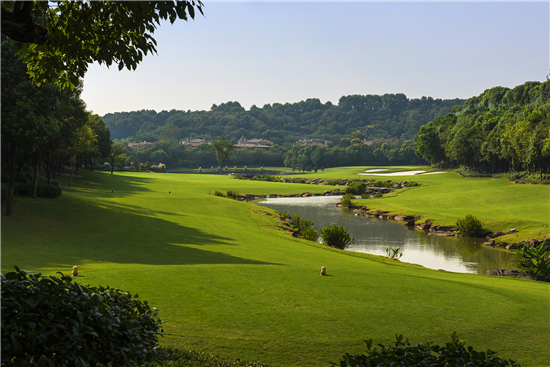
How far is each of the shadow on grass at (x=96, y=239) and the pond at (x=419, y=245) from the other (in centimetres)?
1188

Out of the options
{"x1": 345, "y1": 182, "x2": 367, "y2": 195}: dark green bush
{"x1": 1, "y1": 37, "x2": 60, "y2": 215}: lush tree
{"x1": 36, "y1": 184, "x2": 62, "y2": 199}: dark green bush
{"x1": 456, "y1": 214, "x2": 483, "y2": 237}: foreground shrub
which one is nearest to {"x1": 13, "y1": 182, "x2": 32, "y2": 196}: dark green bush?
{"x1": 36, "y1": 184, "x2": 62, "y2": 199}: dark green bush

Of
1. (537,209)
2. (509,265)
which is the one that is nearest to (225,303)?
(509,265)

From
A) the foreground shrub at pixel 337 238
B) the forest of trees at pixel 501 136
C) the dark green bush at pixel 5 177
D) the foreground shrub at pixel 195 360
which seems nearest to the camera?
the foreground shrub at pixel 195 360

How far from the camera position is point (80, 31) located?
6.00m

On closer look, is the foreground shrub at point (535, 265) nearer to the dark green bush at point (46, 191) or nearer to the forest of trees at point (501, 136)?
the dark green bush at point (46, 191)

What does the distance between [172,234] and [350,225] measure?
64.6 ft

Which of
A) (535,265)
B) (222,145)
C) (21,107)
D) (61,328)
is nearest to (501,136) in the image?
(535,265)

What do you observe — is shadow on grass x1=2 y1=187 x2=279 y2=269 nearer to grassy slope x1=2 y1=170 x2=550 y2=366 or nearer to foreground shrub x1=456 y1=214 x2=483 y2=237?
grassy slope x1=2 y1=170 x2=550 y2=366

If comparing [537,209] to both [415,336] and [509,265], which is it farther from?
[415,336]

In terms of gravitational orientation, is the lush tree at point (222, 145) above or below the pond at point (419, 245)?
above

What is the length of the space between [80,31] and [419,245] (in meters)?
28.1

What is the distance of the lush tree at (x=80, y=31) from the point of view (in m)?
5.04

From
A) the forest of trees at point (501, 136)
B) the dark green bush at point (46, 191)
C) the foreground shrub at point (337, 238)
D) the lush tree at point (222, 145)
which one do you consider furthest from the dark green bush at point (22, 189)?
the lush tree at point (222, 145)

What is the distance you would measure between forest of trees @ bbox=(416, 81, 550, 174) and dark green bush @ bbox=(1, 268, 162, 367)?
176ft
